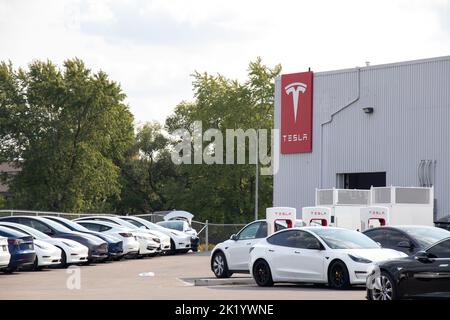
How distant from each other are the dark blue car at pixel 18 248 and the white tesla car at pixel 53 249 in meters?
1.31

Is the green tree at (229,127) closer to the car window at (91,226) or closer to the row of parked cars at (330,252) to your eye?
the car window at (91,226)

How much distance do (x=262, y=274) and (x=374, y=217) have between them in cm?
934

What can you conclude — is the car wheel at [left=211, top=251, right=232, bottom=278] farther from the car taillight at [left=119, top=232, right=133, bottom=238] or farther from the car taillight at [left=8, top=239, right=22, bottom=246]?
the car taillight at [left=119, top=232, right=133, bottom=238]

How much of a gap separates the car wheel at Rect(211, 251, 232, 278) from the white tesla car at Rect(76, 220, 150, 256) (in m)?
9.06

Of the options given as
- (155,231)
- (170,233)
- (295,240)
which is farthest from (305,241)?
(170,233)

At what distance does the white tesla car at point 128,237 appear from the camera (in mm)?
36000

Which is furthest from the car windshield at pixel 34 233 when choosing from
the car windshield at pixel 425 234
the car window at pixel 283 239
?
the car windshield at pixel 425 234

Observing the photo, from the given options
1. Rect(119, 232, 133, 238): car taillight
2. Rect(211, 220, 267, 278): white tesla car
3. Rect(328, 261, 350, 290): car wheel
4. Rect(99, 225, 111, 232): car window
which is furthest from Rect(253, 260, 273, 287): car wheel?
Rect(99, 225, 111, 232): car window

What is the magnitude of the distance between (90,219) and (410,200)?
11808mm

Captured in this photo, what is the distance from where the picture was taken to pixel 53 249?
98.7 ft

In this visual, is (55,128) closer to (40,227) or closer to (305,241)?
(40,227)

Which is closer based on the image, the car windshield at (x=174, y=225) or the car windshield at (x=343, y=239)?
the car windshield at (x=343, y=239)

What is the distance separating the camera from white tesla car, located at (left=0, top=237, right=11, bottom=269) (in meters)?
26.2
